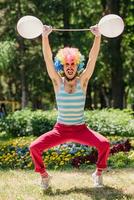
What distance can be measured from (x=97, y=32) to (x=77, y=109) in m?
1.18

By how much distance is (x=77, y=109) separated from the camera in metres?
7.82

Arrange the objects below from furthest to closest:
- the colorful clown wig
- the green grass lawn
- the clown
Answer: the colorful clown wig → the clown → the green grass lawn

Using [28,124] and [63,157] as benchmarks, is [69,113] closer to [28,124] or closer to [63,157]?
[63,157]

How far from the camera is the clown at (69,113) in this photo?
301 inches

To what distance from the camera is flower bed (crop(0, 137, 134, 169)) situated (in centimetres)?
1034

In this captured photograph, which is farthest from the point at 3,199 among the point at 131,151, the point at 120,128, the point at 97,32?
the point at 120,128

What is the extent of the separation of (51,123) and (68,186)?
10231 mm

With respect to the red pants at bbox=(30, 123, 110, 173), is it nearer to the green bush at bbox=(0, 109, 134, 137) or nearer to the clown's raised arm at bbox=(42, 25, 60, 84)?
the clown's raised arm at bbox=(42, 25, 60, 84)

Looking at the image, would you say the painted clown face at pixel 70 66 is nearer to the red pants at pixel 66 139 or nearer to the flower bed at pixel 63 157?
the red pants at pixel 66 139

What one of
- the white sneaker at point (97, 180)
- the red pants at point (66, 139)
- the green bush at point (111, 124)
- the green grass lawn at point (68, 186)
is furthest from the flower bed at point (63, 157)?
the green bush at point (111, 124)

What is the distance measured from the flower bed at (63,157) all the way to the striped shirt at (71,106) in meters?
2.52

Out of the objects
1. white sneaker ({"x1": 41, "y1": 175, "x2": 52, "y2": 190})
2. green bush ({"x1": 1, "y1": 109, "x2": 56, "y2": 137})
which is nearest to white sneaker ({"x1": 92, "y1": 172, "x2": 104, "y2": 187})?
white sneaker ({"x1": 41, "y1": 175, "x2": 52, "y2": 190})

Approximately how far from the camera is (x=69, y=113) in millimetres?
7777

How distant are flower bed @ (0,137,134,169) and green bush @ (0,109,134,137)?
21.1ft
